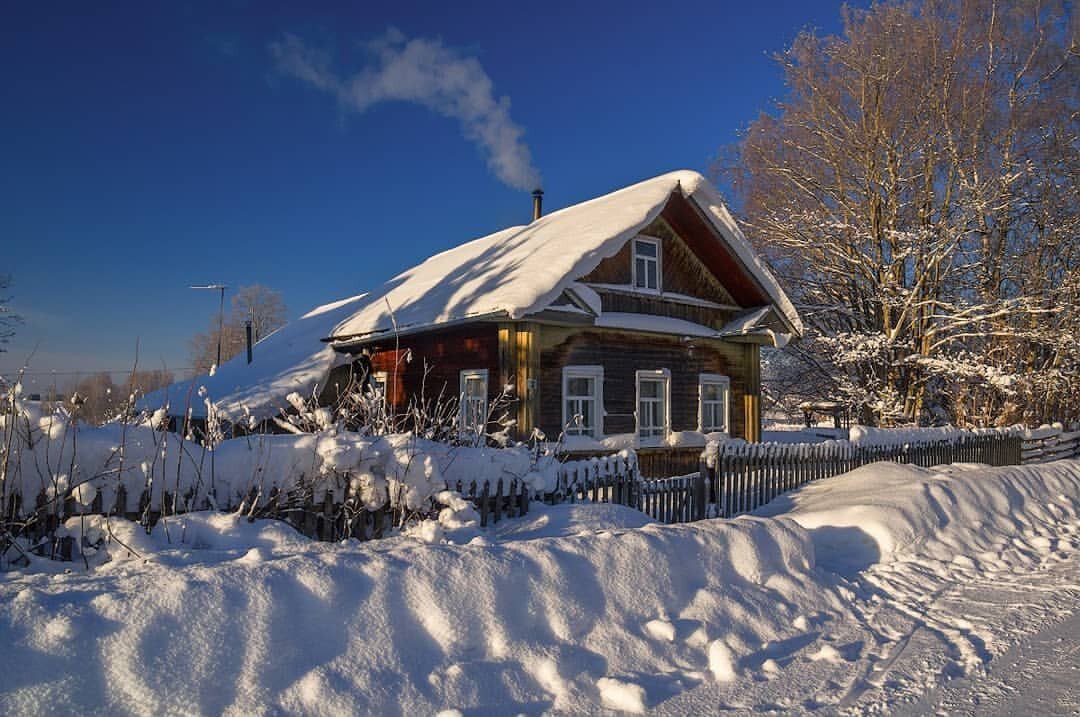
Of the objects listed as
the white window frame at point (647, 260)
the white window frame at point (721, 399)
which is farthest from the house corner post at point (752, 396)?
the white window frame at point (647, 260)

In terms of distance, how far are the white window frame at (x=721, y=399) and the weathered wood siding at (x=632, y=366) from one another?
9cm

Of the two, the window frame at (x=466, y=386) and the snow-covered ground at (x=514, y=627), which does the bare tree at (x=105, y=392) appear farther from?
the window frame at (x=466, y=386)

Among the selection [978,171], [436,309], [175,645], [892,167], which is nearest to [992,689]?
[175,645]

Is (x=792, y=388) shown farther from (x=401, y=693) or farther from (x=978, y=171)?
(x=401, y=693)

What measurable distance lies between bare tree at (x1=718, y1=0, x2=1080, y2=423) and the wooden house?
211 inches

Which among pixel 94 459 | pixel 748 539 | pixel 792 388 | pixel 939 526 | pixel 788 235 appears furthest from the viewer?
pixel 792 388

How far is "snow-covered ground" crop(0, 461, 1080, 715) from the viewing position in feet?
9.98

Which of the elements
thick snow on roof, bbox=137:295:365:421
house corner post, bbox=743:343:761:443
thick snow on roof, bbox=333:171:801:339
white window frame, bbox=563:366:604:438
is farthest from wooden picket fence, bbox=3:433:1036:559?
thick snow on roof, bbox=137:295:365:421

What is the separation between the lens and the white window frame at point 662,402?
13828 mm

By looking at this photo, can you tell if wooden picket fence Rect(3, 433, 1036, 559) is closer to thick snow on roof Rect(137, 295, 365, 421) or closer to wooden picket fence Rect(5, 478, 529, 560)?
wooden picket fence Rect(5, 478, 529, 560)

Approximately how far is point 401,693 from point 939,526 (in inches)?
A: 262

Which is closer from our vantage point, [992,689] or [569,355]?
[992,689]

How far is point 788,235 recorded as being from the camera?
20547 millimetres

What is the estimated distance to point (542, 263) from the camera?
11.9 metres
